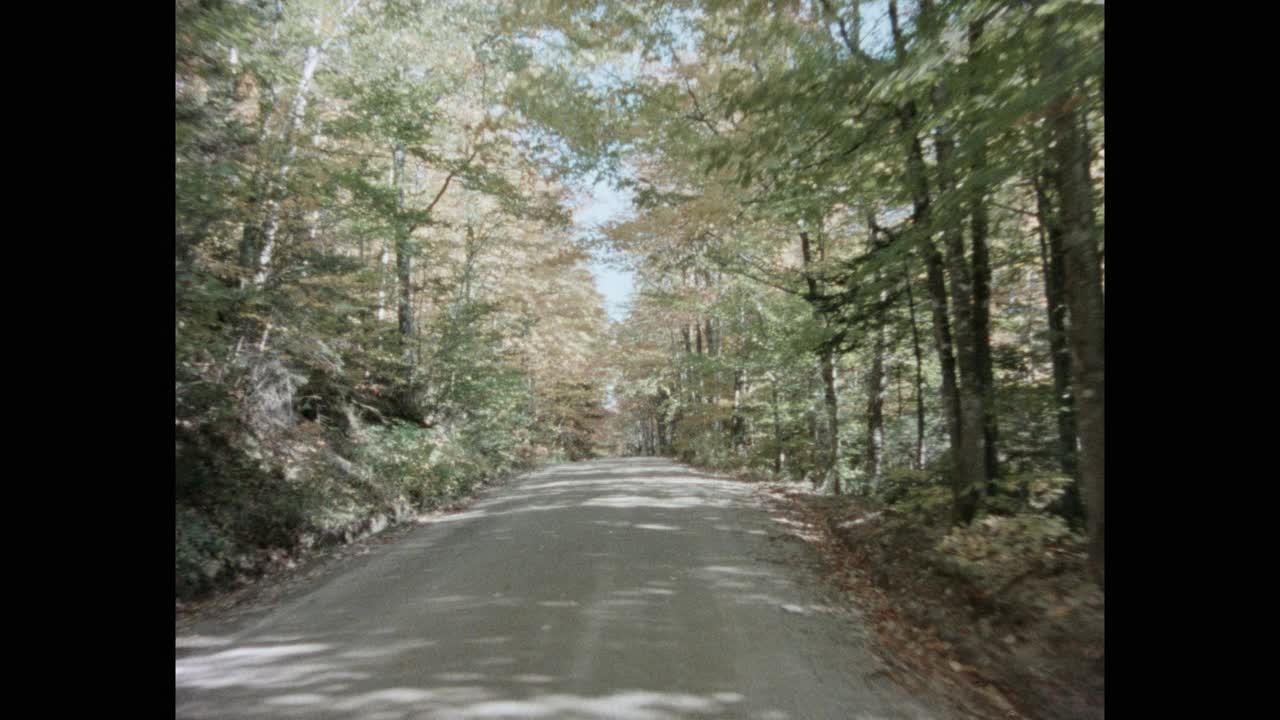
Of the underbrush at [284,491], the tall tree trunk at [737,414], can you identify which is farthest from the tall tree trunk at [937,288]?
the tall tree trunk at [737,414]

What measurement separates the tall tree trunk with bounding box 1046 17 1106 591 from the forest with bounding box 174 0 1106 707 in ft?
0.06

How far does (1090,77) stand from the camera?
10.8ft

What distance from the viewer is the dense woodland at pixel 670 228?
14.1 ft

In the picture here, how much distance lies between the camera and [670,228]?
1382 cm

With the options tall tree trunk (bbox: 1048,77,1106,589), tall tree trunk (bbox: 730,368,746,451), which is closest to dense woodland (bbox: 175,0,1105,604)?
tall tree trunk (bbox: 1048,77,1106,589)

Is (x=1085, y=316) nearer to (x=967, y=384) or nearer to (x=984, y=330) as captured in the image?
(x=967, y=384)

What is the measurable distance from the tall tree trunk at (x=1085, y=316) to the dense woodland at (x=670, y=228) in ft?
0.06

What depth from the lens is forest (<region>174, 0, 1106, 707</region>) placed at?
4277mm

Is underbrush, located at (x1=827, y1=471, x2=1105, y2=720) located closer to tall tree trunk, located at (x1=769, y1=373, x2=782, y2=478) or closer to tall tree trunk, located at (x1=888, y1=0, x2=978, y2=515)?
tall tree trunk, located at (x1=888, y1=0, x2=978, y2=515)

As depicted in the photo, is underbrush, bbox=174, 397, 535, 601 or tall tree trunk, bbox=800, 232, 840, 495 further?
tall tree trunk, bbox=800, 232, 840, 495

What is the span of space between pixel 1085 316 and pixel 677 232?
10736 mm
